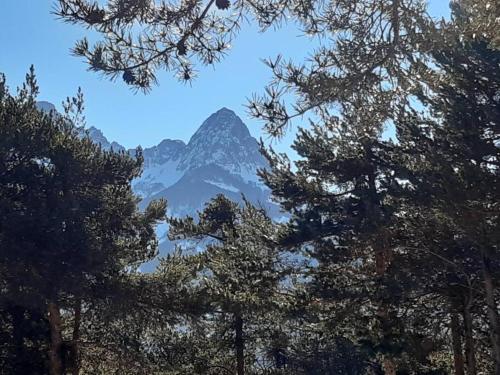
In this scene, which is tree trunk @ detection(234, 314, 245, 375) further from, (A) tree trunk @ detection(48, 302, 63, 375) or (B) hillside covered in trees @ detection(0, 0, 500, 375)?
(A) tree trunk @ detection(48, 302, 63, 375)

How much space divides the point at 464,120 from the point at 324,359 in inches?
487

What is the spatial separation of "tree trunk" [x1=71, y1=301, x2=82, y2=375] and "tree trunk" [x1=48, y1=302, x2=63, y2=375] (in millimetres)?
272

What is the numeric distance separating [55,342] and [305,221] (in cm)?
549

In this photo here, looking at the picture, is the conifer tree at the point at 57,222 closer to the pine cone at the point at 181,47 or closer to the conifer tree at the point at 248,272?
the conifer tree at the point at 248,272

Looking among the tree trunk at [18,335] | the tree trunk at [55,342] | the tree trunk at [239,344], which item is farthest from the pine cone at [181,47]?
the tree trunk at [239,344]

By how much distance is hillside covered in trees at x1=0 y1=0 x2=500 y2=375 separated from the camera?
15.2 ft

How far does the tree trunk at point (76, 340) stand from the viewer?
10359 mm

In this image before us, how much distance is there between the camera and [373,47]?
Answer: 4500mm

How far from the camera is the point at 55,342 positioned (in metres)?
10.1

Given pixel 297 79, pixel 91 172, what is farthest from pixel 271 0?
pixel 91 172

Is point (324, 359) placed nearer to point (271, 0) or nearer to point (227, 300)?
point (227, 300)

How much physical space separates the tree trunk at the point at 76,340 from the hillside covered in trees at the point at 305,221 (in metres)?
0.04

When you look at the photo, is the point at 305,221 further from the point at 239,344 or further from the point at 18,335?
the point at 18,335

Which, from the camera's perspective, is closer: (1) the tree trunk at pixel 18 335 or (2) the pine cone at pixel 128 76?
(2) the pine cone at pixel 128 76
